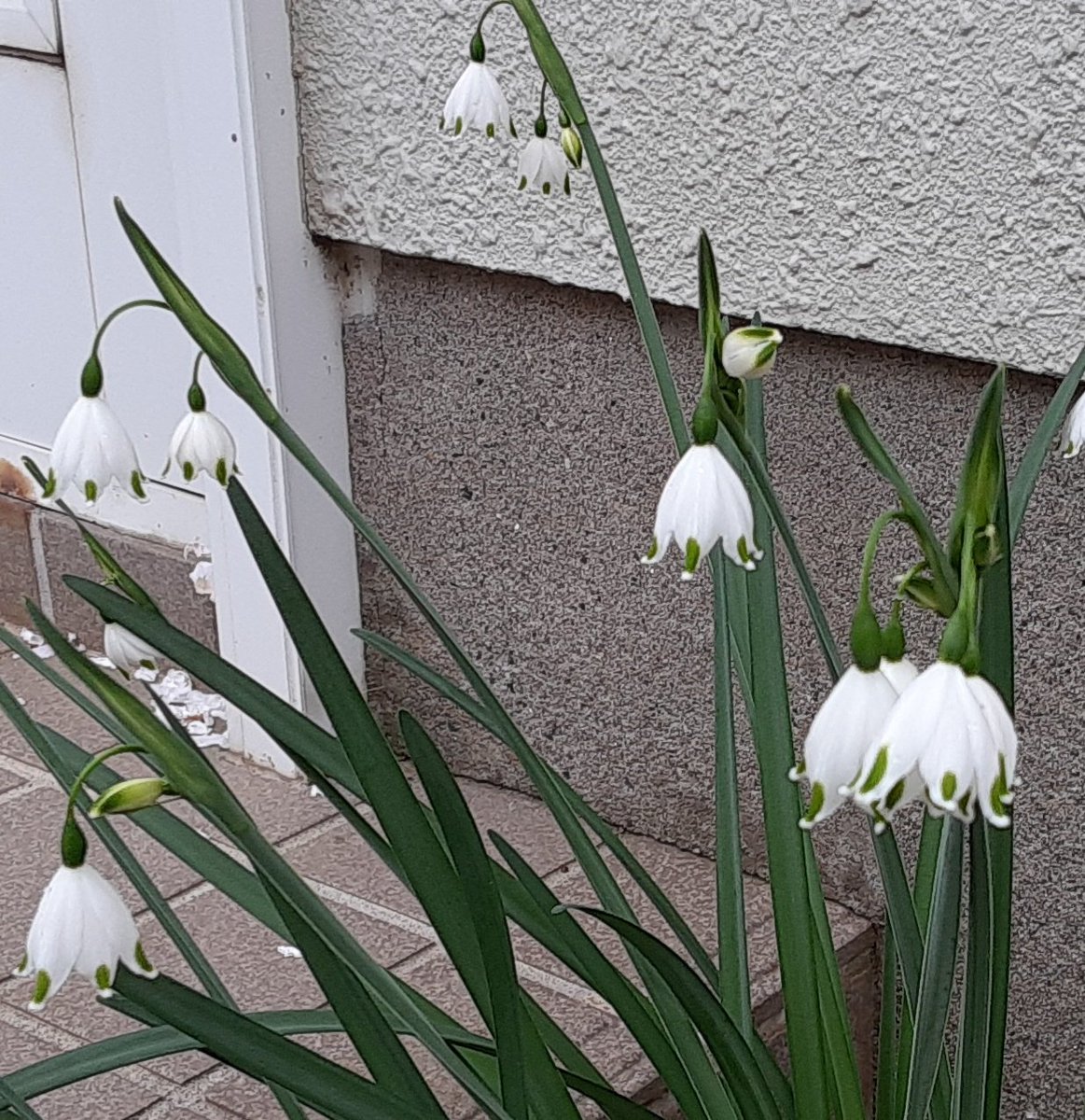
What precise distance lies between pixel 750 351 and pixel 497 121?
0.55 m

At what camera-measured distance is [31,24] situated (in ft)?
7.66

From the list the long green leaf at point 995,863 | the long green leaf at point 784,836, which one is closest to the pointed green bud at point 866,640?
the long green leaf at point 995,863

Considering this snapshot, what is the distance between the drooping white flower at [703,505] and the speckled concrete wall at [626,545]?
0.83 m

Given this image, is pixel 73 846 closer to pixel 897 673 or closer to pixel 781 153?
pixel 897 673

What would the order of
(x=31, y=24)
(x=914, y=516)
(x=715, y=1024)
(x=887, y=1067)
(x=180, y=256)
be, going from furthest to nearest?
(x=31, y=24)
(x=180, y=256)
(x=887, y=1067)
(x=715, y=1024)
(x=914, y=516)

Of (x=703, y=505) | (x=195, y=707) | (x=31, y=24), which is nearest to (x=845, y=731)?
(x=703, y=505)

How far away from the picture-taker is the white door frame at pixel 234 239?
6.59ft

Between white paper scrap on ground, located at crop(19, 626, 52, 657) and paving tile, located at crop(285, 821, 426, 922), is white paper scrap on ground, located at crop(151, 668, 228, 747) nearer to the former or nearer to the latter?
white paper scrap on ground, located at crop(19, 626, 52, 657)

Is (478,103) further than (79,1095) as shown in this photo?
No

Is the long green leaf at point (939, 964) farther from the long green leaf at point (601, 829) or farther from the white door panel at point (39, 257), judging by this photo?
the white door panel at point (39, 257)

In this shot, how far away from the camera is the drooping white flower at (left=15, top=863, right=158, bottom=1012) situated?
0.85 m

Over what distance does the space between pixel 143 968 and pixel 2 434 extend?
6.49ft

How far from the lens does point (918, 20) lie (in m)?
1.58

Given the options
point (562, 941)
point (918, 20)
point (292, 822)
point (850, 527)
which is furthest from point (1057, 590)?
point (292, 822)
